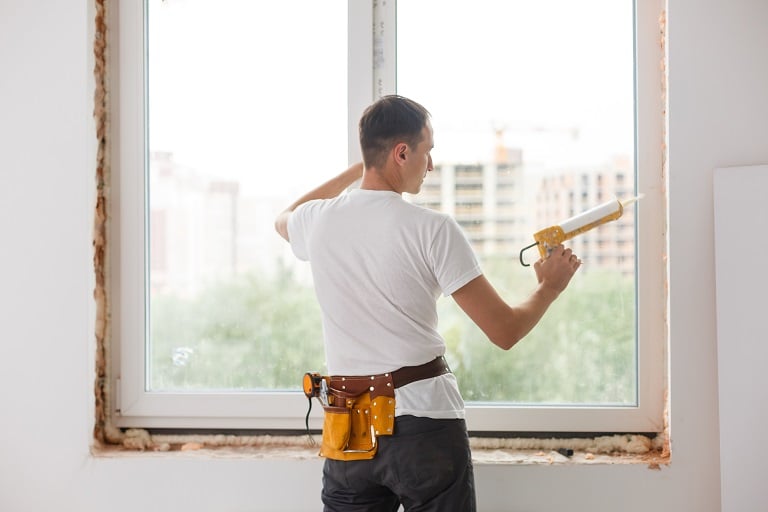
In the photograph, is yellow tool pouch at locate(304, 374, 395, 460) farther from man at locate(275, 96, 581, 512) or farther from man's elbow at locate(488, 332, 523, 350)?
man's elbow at locate(488, 332, 523, 350)

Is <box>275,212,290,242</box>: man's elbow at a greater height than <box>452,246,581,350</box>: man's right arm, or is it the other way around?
<box>275,212,290,242</box>: man's elbow

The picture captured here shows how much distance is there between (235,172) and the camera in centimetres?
242

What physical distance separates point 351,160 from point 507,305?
868 millimetres

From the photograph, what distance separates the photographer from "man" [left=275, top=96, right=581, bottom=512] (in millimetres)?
1646

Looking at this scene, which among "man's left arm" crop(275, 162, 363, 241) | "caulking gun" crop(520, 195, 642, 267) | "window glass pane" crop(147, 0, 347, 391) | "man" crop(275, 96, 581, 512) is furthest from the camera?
"window glass pane" crop(147, 0, 347, 391)

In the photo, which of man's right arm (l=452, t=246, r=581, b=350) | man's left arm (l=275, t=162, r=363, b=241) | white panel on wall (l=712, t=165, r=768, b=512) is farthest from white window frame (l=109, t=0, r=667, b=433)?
man's right arm (l=452, t=246, r=581, b=350)

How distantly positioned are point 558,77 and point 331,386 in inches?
47.9

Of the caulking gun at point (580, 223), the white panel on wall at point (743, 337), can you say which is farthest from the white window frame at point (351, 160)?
the caulking gun at point (580, 223)

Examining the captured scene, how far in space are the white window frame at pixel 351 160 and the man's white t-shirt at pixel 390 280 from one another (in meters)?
0.67

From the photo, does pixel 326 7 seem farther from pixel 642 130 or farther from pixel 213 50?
pixel 642 130

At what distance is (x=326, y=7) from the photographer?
2395 mm

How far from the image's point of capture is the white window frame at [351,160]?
2256 mm

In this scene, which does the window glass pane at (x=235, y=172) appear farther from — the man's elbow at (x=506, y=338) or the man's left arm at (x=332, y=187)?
the man's elbow at (x=506, y=338)

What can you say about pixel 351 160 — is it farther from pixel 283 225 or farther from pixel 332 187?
pixel 283 225
